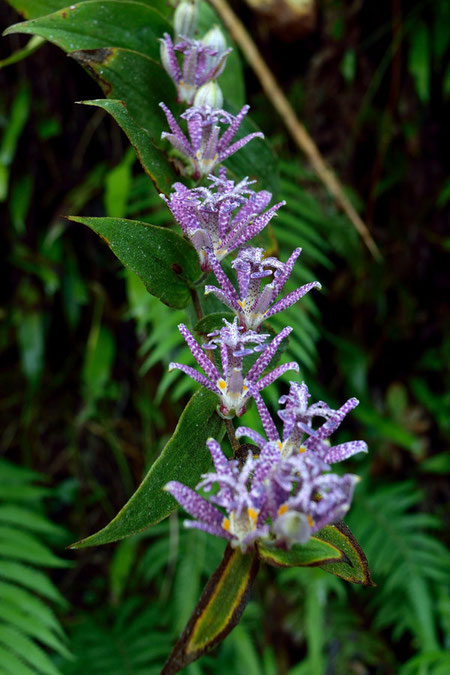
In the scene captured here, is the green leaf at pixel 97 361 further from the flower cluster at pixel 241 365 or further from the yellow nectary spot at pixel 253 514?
the yellow nectary spot at pixel 253 514

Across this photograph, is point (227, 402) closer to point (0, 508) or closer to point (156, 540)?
point (0, 508)

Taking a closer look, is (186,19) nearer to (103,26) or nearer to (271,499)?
(103,26)

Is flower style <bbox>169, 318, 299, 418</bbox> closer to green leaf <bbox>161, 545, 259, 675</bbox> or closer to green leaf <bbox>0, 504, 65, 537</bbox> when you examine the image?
green leaf <bbox>161, 545, 259, 675</bbox>

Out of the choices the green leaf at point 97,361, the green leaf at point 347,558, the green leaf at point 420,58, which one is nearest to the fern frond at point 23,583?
the green leaf at point 97,361

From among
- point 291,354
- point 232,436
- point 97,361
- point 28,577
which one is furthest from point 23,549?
point 232,436

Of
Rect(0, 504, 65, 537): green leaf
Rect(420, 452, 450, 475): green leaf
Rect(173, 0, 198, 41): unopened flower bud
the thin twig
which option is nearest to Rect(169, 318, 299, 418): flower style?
Rect(173, 0, 198, 41): unopened flower bud
